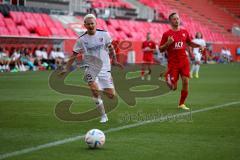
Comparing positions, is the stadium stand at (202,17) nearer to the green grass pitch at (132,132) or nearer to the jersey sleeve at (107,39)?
the green grass pitch at (132,132)

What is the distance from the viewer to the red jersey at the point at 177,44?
13891mm

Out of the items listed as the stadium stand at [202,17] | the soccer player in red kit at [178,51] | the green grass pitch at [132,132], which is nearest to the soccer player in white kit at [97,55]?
the green grass pitch at [132,132]

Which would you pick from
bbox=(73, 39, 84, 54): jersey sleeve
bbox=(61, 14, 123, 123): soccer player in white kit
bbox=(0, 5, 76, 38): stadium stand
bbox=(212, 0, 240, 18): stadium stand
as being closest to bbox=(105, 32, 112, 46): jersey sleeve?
bbox=(61, 14, 123, 123): soccer player in white kit

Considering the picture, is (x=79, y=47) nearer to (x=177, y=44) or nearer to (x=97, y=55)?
(x=97, y=55)

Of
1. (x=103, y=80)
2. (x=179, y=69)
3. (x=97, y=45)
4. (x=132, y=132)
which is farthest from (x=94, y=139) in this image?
(x=179, y=69)

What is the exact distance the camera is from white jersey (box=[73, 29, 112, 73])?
37.3 ft

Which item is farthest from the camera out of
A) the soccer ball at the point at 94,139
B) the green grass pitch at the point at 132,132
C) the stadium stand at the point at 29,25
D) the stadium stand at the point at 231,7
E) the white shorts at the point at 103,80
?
the stadium stand at the point at 231,7

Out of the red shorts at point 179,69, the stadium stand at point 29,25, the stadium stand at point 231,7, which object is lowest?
the stadium stand at point 29,25

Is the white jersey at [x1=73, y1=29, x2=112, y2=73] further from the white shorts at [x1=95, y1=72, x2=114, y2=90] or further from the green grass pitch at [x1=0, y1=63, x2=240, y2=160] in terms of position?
the green grass pitch at [x1=0, y1=63, x2=240, y2=160]

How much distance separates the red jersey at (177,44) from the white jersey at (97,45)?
2.67 m

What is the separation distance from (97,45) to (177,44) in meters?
3.10

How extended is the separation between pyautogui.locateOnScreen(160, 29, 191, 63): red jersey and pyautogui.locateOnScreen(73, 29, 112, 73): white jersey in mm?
2672

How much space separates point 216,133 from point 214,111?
336 cm

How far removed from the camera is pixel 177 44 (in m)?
14.0
